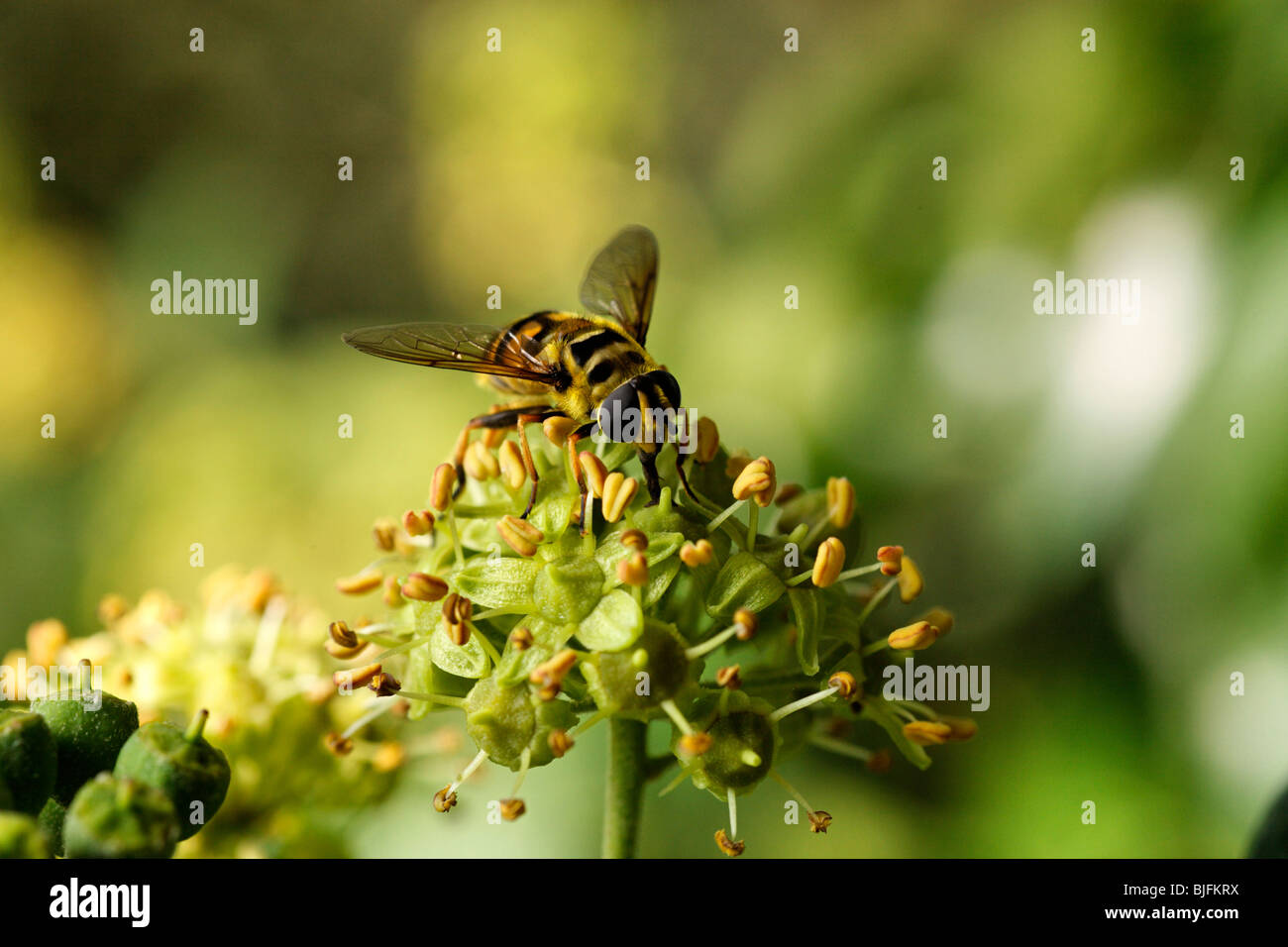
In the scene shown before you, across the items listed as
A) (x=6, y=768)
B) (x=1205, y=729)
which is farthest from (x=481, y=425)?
(x=1205, y=729)

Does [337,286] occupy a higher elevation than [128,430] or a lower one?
higher

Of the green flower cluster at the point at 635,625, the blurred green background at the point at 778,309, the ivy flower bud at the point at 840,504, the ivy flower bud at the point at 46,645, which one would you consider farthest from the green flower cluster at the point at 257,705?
the ivy flower bud at the point at 840,504

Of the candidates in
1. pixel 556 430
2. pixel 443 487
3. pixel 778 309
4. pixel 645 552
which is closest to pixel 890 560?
pixel 645 552

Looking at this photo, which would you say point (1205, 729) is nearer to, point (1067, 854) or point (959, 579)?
point (1067, 854)

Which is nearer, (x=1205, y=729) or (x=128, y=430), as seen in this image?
(x=1205, y=729)

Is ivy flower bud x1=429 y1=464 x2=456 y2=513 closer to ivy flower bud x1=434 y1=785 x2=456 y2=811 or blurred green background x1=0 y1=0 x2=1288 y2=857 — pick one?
ivy flower bud x1=434 y1=785 x2=456 y2=811

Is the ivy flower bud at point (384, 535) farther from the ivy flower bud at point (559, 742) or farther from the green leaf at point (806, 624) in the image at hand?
the green leaf at point (806, 624)

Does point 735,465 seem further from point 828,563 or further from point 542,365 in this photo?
point 542,365
